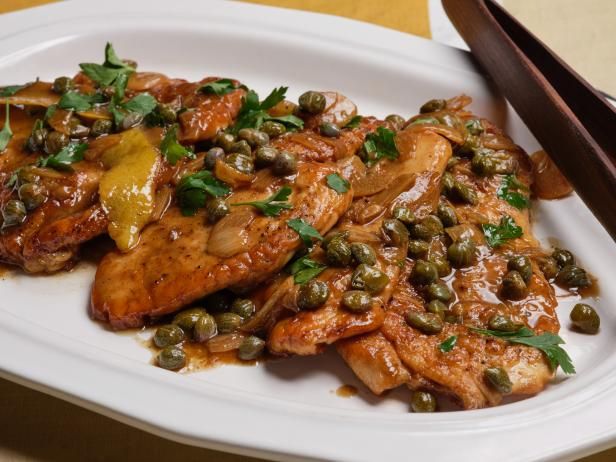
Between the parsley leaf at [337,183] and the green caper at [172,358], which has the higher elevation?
the parsley leaf at [337,183]

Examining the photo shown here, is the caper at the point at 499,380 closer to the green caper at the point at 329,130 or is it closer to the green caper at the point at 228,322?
the green caper at the point at 228,322

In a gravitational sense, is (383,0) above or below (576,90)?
below

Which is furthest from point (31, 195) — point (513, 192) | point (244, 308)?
point (513, 192)

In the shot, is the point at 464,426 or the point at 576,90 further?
the point at 576,90

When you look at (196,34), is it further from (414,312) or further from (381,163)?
(414,312)

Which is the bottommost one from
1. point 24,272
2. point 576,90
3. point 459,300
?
point 24,272

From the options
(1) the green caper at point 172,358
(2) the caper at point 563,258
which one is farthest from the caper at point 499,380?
(1) the green caper at point 172,358

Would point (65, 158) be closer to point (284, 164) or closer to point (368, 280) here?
point (284, 164)

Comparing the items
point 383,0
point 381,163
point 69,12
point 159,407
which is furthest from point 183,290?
point 383,0
